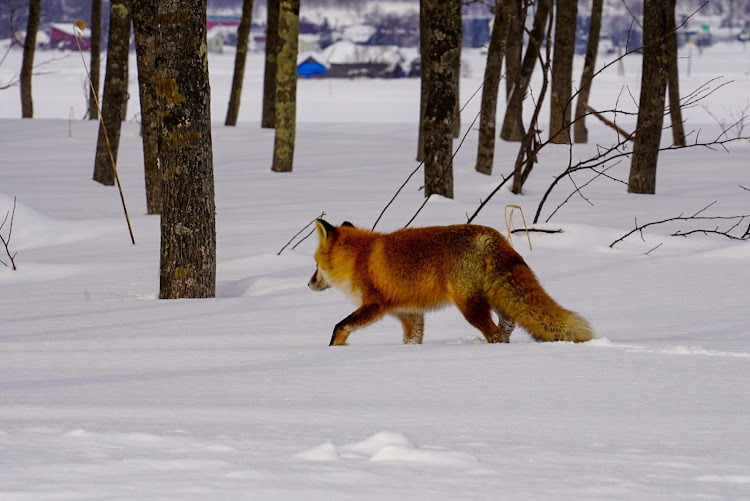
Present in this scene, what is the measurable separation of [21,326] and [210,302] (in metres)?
1.29

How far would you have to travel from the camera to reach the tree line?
6.43m

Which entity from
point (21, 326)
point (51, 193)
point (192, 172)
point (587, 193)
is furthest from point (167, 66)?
point (587, 193)

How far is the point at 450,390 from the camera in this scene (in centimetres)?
346

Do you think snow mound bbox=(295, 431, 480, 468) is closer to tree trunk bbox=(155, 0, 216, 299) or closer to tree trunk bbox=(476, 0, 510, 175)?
tree trunk bbox=(155, 0, 216, 299)

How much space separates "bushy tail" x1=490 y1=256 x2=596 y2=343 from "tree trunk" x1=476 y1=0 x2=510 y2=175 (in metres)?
11.0

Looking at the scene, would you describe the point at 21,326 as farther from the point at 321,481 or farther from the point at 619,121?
the point at 619,121

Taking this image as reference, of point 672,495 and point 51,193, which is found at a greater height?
point 672,495

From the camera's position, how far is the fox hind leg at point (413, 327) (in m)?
4.98

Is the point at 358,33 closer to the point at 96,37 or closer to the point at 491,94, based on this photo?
the point at 96,37

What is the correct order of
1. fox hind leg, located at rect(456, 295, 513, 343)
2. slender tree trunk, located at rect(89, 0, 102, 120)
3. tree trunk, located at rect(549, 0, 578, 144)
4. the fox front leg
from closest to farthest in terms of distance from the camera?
fox hind leg, located at rect(456, 295, 513, 343)
the fox front leg
tree trunk, located at rect(549, 0, 578, 144)
slender tree trunk, located at rect(89, 0, 102, 120)

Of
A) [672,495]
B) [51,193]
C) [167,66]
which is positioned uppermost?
[167,66]

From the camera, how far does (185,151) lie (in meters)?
6.49

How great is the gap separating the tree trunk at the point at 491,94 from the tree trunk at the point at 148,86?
614cm

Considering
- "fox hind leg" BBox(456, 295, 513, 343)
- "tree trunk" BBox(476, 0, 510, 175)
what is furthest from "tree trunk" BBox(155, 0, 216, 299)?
"tree trunk" BBox(476, 0, 510, 175)
